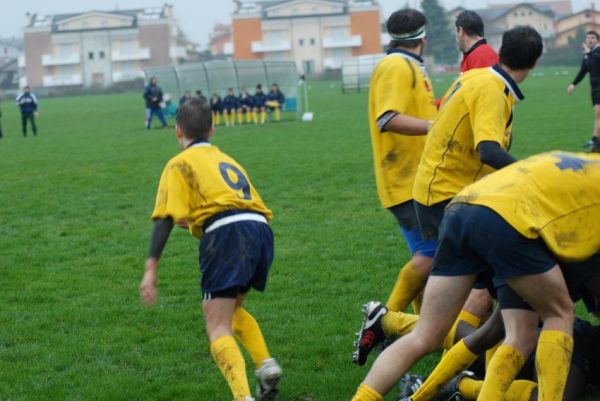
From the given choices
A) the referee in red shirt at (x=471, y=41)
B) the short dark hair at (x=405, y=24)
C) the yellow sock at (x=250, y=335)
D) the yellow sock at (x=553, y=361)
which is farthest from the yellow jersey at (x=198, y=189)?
the referee in red shirt at (x=471, y=41)

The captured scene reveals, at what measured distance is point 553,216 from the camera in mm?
4066

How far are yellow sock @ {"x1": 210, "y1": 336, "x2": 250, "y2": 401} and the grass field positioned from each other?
536 mm

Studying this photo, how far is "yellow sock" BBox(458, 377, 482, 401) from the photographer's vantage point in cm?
496

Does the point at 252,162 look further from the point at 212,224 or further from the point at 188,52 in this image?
the point at 188,52

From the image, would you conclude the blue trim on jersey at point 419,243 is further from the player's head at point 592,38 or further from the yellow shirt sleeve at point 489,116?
the player's head at point 592,38

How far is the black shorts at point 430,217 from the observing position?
17.7ft

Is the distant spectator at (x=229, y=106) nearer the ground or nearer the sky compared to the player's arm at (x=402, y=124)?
nearer the ground

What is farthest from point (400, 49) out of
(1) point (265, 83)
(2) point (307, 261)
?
(1) point (265, 83)

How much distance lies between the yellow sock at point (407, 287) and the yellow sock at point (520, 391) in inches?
53.5

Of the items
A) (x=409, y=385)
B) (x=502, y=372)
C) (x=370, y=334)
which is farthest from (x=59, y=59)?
(x=502, y=372)

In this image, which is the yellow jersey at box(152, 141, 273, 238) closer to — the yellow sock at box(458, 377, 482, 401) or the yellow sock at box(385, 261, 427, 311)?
the yellow sock at box(385, 261, 427, 311)

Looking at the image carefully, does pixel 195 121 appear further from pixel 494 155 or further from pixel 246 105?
pixel 246 105

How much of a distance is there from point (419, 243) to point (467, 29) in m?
1.40

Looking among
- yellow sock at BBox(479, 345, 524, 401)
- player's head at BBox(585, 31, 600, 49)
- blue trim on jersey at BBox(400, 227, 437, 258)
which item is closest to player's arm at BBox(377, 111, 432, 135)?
blue trim on jersey at BBox(400, 227, 437, 258)
